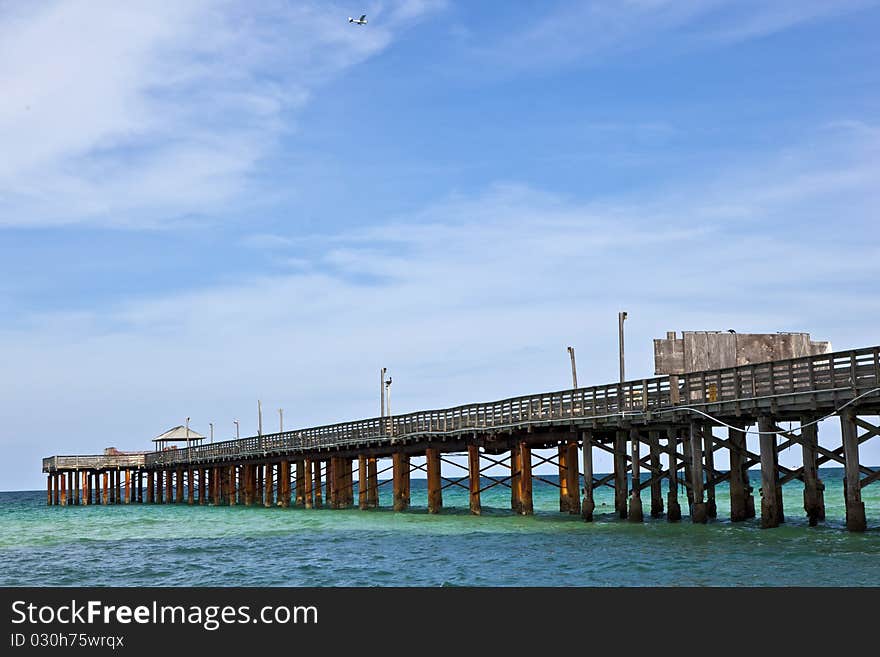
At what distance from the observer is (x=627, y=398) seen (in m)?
35.0

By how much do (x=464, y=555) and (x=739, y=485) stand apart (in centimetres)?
1041

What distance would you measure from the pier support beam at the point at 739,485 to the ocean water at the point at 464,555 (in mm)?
453

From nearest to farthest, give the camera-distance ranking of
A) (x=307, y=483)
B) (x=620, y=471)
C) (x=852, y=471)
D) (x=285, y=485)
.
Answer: (x=852, y=471), (x=620, y=471), (x=307, y=483), (x=285, y=485)

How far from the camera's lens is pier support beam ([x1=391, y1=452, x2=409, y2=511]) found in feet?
162

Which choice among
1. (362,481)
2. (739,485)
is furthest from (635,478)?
(362,481)

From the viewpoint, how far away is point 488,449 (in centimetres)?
4719

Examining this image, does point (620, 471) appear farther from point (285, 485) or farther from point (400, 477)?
point (285, 485)

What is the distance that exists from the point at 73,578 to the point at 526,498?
19.6 m

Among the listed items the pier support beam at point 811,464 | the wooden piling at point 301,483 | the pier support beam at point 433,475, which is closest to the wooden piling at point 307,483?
the wooden piling at point 301,483

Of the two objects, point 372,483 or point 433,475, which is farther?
point 372,483

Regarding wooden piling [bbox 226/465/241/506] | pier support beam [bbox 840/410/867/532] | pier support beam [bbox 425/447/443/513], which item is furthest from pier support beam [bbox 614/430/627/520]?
wooden piling [bbox 226/465/241/506]

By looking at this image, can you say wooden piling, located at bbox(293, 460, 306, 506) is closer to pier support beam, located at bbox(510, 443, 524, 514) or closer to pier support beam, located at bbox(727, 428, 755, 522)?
pier support beam, located at bbox(510, 443, 524, 514)

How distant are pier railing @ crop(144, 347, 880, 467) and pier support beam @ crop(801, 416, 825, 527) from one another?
1.60m
